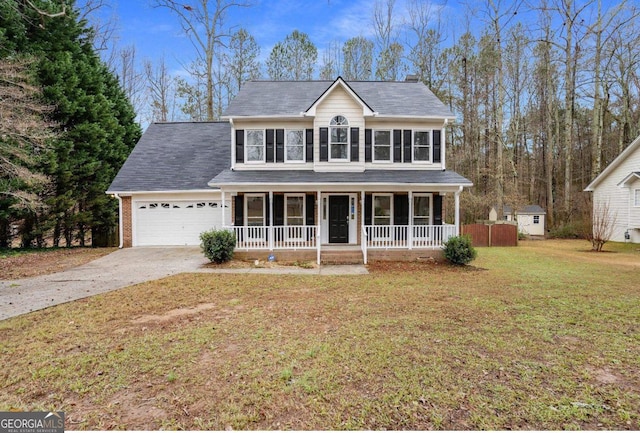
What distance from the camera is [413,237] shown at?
12.9 metres

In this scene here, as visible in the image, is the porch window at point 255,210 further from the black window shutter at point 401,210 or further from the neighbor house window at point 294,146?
the black window shutter at point 401,210

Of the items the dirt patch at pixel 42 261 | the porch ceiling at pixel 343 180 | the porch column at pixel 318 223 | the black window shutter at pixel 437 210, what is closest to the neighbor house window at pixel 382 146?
the porch ceiling at pixel 343 180

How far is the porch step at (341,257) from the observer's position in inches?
486

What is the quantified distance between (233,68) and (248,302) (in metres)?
23.4

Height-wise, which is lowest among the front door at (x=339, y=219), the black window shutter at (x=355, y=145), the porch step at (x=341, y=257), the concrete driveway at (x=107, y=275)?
the concrete driveway at (x=107, y=275)

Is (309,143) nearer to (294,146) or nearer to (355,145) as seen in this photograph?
(294,146)

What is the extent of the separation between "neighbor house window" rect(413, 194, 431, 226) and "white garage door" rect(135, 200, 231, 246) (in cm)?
929

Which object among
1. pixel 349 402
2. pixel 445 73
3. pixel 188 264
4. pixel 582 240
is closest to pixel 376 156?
pixel 188 264

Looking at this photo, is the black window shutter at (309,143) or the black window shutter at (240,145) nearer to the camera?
the black window shutter at (309,143)

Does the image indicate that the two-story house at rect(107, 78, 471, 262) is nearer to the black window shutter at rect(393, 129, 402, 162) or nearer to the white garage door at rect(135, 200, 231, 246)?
the black window shutter at rect(393, 129, 402, 162)

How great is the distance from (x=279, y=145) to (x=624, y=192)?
68.1 ft

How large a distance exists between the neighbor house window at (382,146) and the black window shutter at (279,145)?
400 cm

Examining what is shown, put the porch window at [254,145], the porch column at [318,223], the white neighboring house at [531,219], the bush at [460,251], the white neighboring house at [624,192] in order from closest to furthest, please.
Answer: the bush at [460,251]
the porch column at [318,223]
the porch window at [254,145]
the white neighboring house at [624,192]
the white neighboring house at [531,219]

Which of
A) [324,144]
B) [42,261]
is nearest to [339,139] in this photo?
[324,144]
